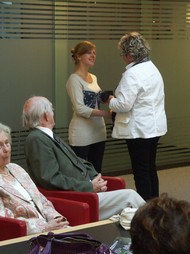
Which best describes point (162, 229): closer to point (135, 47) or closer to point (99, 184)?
point (99, 184)

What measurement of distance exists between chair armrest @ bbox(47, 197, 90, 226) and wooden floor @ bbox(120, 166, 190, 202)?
2.41 meters

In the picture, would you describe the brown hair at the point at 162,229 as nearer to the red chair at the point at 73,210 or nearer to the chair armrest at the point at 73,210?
the red chair at the point at 73,210

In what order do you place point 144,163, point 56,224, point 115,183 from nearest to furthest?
point 56,224 → point 115,183 → point 144,163

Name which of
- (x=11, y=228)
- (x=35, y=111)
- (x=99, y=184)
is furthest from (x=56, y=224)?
(x=35, y=111)

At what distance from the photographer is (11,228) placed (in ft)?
11.3

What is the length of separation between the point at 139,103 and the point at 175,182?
206 cm

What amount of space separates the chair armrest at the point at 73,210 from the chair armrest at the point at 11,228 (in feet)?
1.81

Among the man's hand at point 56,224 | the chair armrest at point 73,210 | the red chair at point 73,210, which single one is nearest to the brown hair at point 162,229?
the red chair at point 73,210

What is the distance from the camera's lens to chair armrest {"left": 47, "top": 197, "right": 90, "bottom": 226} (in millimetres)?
3865

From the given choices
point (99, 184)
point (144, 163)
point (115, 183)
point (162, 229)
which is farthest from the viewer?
point (144, 163)

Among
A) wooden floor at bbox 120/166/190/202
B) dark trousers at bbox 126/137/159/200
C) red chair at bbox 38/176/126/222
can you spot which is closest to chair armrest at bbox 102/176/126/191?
red chair at bbox 38/176/126/222

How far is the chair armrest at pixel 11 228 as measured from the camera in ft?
11.1

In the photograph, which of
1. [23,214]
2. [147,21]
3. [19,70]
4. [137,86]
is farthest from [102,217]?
[147,21]

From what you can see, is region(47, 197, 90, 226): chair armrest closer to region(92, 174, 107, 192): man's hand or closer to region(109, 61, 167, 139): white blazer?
region(92, 174, 107, 192): man's hand
